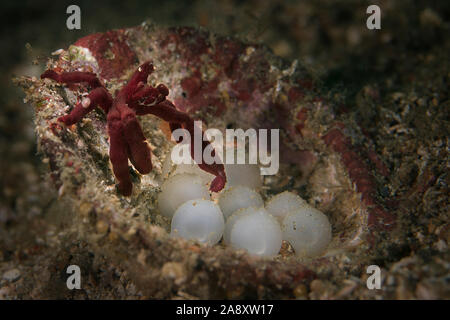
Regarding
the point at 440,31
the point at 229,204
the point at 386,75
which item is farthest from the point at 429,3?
the point at 229,204

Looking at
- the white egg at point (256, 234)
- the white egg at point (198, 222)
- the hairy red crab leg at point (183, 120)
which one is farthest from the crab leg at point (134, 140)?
the white egg at point (256, 234)

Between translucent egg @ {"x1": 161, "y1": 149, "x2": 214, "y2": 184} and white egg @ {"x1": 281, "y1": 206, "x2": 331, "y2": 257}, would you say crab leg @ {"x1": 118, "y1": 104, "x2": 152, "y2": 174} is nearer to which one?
translucent egg @ {"x1": 161, "y1": 149, "x2": 214, "y2": 184}

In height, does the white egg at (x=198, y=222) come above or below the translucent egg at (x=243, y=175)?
below

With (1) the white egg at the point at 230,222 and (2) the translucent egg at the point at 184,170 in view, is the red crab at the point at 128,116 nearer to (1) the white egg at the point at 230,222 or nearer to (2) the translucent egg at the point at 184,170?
(2) the translucent egg at the point at 184,170

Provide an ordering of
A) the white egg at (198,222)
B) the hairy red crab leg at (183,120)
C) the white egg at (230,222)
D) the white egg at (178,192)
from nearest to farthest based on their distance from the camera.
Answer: the white egg at (198,222), the white egg at (230,222), the white egg at (178,192), the hairy red crab leg at (183,120)

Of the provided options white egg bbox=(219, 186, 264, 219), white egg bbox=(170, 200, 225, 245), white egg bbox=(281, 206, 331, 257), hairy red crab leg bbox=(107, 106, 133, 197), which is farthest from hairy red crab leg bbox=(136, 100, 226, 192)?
white egg bbox=(281, 206, 331, 257)

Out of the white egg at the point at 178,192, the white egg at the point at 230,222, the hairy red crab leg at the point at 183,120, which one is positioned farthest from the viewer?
the hairy red crab leg at the point at 183,120

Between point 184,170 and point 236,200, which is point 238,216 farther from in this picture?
point 184,170
